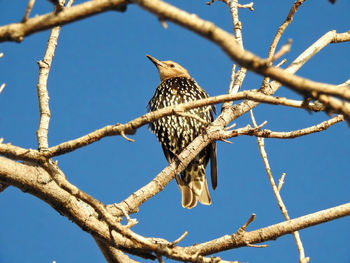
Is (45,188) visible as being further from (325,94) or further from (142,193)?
(325,94)

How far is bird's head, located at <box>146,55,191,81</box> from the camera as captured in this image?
680 centimetres

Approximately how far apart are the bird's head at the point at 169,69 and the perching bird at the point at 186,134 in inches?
16.1

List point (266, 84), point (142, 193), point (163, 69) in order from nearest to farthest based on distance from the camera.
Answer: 1. point (142, 193)
2. point (266, 84)
3. point (163, 69)

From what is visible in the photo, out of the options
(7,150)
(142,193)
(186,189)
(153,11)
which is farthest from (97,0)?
(186,189)

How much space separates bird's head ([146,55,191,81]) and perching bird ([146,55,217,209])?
408mm

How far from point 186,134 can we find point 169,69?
1428 mm

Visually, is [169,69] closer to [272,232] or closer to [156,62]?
[156,62]

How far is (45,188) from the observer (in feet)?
9.39

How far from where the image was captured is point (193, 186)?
19.1 ft

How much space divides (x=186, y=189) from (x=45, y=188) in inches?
118

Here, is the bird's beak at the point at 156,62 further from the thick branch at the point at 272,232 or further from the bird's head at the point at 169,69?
the thick branch at the point at 272,232

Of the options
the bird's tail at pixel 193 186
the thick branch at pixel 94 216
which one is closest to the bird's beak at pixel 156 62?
the bird's tail at pixel 193 186

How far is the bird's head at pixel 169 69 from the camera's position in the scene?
6.80 meters

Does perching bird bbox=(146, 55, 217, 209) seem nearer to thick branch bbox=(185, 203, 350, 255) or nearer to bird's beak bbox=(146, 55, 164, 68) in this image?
bird's beak bbox=(146, 55, 164, 68)
